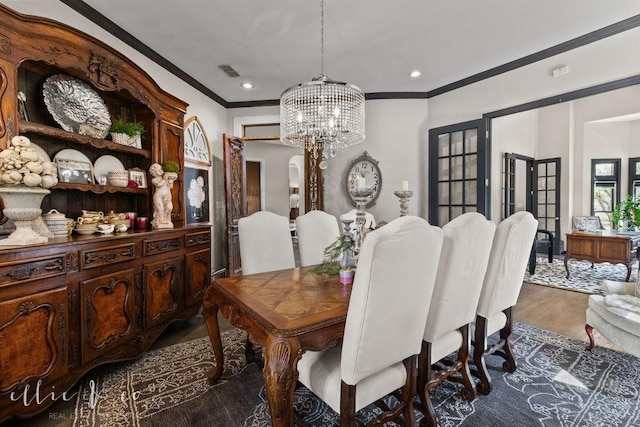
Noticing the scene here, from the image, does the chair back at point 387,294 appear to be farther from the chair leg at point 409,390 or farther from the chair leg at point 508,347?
the chair leg at point 508,347

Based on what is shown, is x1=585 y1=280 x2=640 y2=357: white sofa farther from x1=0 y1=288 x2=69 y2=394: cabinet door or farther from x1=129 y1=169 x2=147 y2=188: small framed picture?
x1=129 y1=169 x2=147 y2=188: small framed picture

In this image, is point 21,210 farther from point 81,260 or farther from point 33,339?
point 33,339

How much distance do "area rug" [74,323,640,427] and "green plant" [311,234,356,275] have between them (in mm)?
782

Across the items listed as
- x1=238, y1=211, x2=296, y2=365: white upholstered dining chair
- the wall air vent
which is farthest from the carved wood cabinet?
the wall air vent

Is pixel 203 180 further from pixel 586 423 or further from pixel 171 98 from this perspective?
pixel 586 423

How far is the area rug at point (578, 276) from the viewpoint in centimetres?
421

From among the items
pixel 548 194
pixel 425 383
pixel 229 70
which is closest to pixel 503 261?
pixel 425 383

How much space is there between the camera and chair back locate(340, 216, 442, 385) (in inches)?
43.8

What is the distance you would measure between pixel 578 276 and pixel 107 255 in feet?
20.7

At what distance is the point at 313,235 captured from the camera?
275 cm

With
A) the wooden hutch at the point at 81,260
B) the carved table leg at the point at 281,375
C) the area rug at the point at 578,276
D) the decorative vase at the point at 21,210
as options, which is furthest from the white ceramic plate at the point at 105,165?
the area rug at the point at 578,276

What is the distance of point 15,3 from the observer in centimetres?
204

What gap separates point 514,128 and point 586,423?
5.96 meters

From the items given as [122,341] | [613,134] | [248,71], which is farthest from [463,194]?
[613,134]
